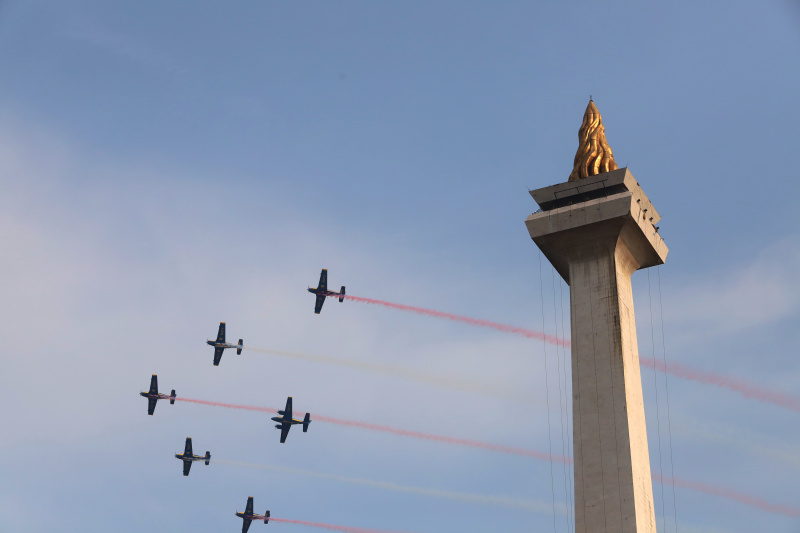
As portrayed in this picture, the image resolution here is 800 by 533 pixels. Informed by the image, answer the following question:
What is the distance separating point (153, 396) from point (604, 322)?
8381 centimetres

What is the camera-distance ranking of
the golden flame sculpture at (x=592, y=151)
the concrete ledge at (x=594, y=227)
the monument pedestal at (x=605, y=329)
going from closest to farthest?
the monument pedestal at (x=605, y=329), the concrete ledge at (x=594, y=227), the golden flame sculpture at (x=592, y=151)

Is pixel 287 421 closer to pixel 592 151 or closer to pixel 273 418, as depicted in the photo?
pixel 273 418

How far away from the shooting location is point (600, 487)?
79.3 meters

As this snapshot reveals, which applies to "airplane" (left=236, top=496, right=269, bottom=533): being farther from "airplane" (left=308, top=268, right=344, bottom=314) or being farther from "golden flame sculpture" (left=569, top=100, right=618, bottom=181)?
"golden flame sculpture" (left=569, top=100, right=618, bottom=181)

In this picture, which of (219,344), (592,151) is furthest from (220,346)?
(592,151)

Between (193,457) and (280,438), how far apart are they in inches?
554

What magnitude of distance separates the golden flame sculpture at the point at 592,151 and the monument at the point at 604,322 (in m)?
0.16

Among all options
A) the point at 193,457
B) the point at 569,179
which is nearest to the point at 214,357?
the point at 193,457

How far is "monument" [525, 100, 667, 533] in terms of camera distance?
79000mm

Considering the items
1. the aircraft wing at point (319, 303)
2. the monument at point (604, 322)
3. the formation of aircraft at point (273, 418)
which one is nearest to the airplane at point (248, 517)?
the formation of aircraft at point (273, 418)

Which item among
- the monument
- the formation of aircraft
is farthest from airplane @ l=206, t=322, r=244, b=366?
the monument

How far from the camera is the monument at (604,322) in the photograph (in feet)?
259

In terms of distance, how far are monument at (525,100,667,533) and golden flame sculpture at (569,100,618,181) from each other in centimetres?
16

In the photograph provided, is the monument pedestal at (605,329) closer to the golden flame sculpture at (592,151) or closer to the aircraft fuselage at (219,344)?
the golden flame sculpture at (592,151)
